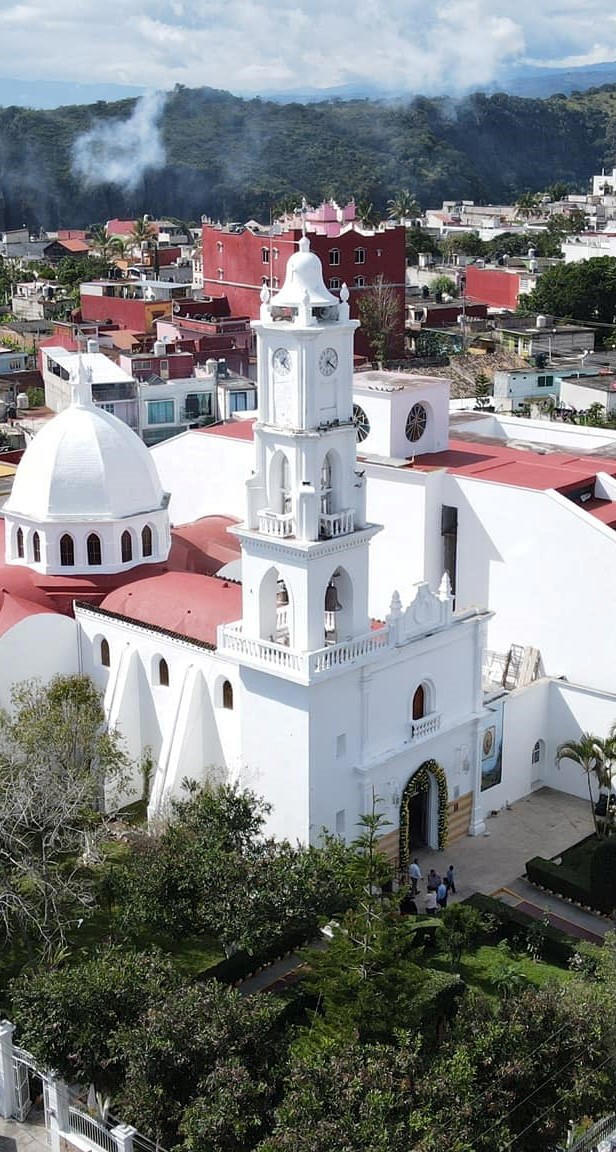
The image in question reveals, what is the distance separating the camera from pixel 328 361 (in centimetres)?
2403

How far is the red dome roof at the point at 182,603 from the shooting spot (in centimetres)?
2762

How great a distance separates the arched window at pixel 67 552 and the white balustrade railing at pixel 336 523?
29.2 ft

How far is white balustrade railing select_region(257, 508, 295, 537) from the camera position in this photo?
2445cm

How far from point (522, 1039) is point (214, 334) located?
58669 mm

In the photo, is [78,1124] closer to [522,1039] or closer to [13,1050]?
[13,1050]

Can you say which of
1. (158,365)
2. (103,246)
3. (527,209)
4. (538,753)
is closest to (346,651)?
(538,753)

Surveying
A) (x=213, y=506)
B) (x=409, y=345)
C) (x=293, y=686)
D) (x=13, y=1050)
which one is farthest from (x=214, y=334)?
(x=13, y=1050)

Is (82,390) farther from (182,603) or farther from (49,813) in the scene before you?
(49,813)

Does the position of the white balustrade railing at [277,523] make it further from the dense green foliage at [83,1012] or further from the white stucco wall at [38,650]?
the dense green foliage at [83,1012]

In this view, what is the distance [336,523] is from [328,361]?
2998 millimetres

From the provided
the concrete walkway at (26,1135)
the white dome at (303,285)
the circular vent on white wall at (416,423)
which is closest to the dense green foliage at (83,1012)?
the concrete walkway at (26,1135)

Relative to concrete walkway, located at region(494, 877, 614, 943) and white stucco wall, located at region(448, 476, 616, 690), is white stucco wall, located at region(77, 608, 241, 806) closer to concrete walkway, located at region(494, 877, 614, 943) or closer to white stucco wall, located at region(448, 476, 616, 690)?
concrete walkway, located at region(494, 877, 614, 943)

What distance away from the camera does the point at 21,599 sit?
2992 centimetres

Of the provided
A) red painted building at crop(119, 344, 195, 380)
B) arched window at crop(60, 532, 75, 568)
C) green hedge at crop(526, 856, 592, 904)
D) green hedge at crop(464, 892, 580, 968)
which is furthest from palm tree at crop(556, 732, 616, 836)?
red painted building at crop(119, 344, 195, 380)
